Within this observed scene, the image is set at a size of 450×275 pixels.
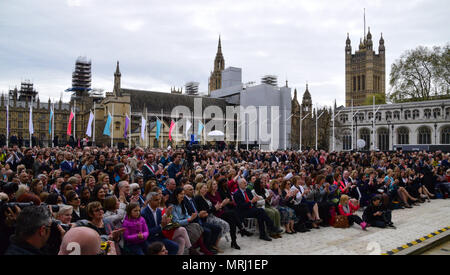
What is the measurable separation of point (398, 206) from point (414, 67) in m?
60.3

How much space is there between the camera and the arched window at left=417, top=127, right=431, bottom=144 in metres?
56.5

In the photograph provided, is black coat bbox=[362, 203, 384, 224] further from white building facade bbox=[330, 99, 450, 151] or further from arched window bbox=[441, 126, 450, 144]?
arched window bbox=[441, 126, 450, 144]

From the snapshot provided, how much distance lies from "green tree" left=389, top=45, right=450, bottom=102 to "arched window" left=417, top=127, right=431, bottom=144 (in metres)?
9.36

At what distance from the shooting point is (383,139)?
61.6 metres

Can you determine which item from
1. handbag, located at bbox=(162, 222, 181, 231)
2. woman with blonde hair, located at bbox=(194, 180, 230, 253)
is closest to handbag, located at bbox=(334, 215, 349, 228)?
woman with blonde hair, located at bbox=(194, 180, 230, 253)

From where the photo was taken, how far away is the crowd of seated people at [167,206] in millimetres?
4508

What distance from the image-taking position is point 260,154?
939 inches

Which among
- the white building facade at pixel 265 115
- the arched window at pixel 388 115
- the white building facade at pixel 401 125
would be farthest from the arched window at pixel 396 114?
the white building facade at pixel 265 115

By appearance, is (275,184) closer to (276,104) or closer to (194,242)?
(194,242)

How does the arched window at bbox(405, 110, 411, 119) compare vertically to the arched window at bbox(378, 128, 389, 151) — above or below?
above

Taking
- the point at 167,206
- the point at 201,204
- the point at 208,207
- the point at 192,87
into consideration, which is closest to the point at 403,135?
the point at 208,207

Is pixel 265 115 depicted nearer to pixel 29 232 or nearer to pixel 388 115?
pixel 388 115

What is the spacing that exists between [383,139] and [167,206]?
63086mm

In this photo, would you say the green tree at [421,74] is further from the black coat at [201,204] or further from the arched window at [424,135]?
the black coat at [201,204]
